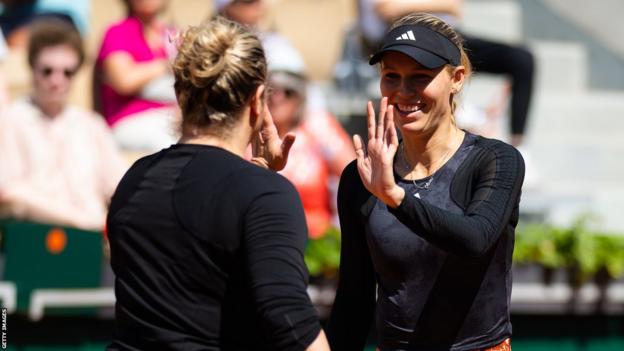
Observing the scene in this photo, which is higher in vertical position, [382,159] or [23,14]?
[382,159]

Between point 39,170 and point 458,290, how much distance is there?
3.22 meters

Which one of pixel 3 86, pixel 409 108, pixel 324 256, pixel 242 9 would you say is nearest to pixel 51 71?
pixel 3 86

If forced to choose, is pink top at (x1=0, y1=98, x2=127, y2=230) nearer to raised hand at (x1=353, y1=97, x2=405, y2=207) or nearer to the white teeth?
the white teeth

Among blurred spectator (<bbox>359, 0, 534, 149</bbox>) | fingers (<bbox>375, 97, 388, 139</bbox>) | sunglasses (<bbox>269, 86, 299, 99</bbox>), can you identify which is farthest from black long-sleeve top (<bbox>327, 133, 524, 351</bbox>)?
blurred spectator (<bbox>359, 0, 534, 149</bbox>)

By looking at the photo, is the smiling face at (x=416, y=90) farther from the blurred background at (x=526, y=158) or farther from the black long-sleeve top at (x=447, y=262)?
the blurred background at (x=526, y=158)

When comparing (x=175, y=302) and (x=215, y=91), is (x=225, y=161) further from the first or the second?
(x=175, y=302)

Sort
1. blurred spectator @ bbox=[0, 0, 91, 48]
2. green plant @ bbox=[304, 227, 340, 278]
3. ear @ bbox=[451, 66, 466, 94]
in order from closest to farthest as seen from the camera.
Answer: ear @ bbox=[451, 66, 466, 94] < green plant @ bbox=[304, 227, 340, 278] < blurred spectator @ bbox=[0, 0, 91, 48]

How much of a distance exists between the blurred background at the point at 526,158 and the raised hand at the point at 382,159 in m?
2.58

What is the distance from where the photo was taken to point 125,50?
6441 millimetres

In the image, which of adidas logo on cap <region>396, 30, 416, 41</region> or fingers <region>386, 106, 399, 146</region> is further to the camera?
adidas logo on cap <region>396, 30, 416, 41</region>

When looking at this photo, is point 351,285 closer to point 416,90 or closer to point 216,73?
point 416,90

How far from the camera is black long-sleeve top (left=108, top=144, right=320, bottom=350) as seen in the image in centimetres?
246

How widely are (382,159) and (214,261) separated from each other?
1.62ft

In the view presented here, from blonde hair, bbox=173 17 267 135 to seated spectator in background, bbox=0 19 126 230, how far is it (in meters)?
3.06
